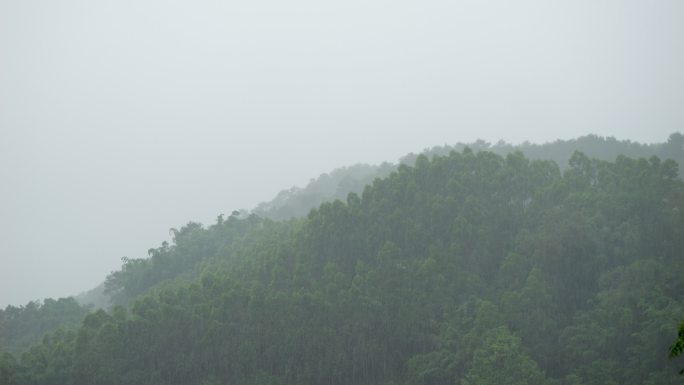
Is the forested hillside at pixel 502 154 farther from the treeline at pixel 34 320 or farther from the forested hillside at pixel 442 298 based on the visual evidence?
the treeline at pixel 34 320

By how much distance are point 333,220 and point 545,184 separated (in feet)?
30.7

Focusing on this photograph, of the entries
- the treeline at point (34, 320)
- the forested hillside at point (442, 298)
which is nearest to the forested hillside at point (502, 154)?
the forested hillside at point (442, 298)

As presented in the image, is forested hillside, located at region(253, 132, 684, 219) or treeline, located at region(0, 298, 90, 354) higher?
forested hillside, located at region(253, 132, 684, 219)

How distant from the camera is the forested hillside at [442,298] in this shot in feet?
69.8

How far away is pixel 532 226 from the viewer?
26812mm

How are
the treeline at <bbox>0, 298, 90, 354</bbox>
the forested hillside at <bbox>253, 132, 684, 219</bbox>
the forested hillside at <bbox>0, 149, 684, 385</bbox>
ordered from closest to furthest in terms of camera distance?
the forested hillside at <bbox>0, 149, 684, 385</bbox>, the treeline at <bbox>0, 298, 90, 354</bbox>, the forested hillside at <bbox>253, 132, 684, 219</bbox>

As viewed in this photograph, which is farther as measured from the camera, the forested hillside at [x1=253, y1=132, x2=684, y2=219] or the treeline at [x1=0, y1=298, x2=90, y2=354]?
the forested hillside at [x1=253, y1=132, x2=684, y2=219]

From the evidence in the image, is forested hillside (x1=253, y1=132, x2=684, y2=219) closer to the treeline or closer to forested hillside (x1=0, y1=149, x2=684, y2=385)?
forested hillside (x1=0, y1=149, x2=684, y2=385)

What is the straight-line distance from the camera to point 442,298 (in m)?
24.3

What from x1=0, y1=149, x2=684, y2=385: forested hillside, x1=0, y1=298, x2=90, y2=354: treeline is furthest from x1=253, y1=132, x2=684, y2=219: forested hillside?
x1=0, y1=298, x2=90, y2=354: treeline

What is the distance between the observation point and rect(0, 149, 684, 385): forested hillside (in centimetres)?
2127

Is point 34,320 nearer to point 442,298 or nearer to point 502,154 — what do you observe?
point 442,298

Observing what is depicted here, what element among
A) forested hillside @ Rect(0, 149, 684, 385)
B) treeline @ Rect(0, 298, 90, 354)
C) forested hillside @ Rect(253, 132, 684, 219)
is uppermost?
forested hillside @ Rect(253, 132, 684, 219)

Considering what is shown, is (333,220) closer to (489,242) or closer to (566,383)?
(489,242)
